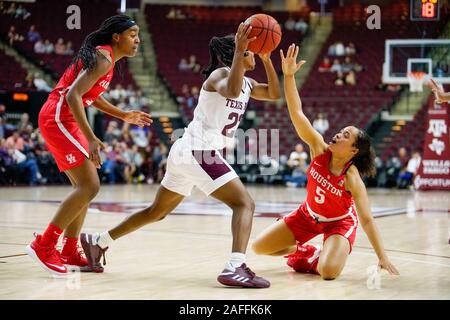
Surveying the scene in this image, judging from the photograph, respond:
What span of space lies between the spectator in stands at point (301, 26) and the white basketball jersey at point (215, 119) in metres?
19.1

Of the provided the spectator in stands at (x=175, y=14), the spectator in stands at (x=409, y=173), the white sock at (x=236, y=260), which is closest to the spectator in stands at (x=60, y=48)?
the spectator in stands at (x=175, y=14)

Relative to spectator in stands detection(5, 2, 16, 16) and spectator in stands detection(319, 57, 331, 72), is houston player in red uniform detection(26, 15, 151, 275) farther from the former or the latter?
spectator in stands detection(319, 57, 331, 72)

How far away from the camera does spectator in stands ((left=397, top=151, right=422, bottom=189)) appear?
687 inches

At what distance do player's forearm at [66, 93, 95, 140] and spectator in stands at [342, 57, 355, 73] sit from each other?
1743 centimetres

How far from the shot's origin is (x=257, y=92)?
514 centimetres

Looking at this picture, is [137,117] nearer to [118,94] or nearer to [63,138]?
[63,138]

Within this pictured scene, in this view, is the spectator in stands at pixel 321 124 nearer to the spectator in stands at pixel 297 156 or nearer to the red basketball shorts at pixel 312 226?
the spectator in stands at pixel 297 156

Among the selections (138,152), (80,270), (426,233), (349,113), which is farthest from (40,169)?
(80,270)

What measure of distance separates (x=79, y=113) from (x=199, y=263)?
62.6 inches

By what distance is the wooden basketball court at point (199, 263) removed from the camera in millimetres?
4375

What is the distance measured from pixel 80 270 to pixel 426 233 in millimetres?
4180

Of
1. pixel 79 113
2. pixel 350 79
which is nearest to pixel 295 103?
pixel 79 113

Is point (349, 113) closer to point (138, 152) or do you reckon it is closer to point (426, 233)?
point (138, 152)

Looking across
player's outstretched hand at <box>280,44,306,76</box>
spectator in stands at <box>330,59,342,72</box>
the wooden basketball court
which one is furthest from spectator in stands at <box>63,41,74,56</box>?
player's outstretched hand at <box>280,44,306,76</box>
